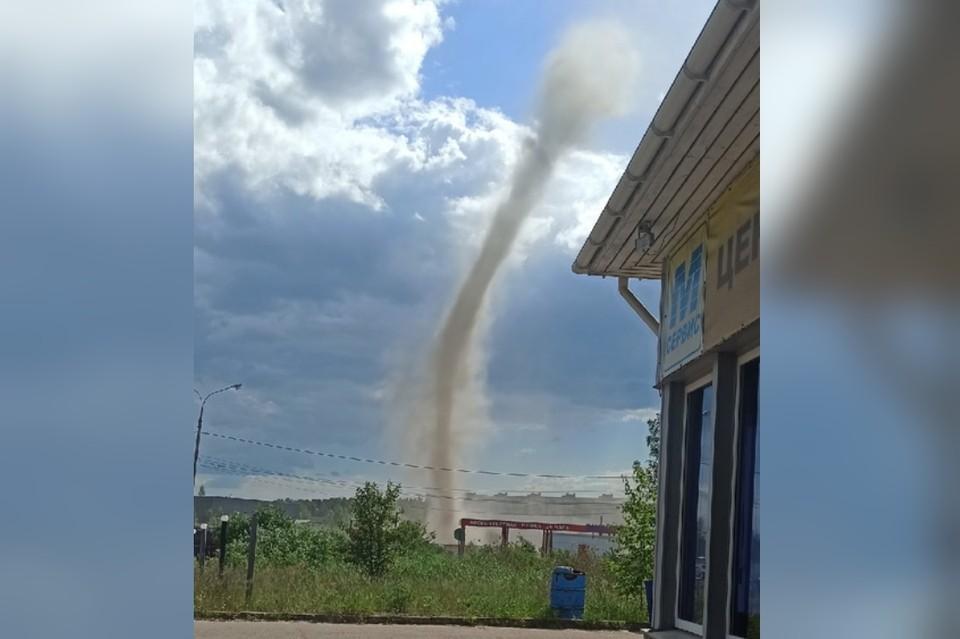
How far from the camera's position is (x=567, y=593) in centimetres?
946

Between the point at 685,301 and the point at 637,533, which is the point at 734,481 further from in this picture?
the point at 637,533

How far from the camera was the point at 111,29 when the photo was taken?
115cm

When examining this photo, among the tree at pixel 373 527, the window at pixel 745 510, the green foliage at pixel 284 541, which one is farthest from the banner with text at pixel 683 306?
the tree at pixel 373 527

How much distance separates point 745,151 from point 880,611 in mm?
2061

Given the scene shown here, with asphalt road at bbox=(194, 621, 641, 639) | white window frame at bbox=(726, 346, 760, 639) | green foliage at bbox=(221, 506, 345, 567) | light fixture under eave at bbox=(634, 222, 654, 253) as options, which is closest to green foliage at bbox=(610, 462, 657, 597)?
asphalt road at bbox=(194, 621, 641, 639)

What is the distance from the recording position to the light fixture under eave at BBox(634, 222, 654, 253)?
150 inches

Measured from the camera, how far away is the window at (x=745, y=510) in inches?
127

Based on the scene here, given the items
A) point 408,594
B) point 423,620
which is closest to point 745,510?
point 423,620

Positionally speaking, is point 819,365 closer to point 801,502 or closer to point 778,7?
point 801,502

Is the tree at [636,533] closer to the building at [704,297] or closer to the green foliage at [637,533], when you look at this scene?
the green foliage at [637,533]

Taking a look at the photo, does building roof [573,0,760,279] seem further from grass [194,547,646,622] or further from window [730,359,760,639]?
grass [194,547,646,622]

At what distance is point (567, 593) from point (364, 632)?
7.32 feet

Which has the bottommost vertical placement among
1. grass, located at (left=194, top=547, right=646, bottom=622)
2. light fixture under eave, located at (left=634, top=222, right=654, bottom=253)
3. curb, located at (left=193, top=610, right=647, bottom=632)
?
curb, located at (left=193, top=610, right=647, bottom=632)

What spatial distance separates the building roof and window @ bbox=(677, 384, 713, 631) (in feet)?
2.28
